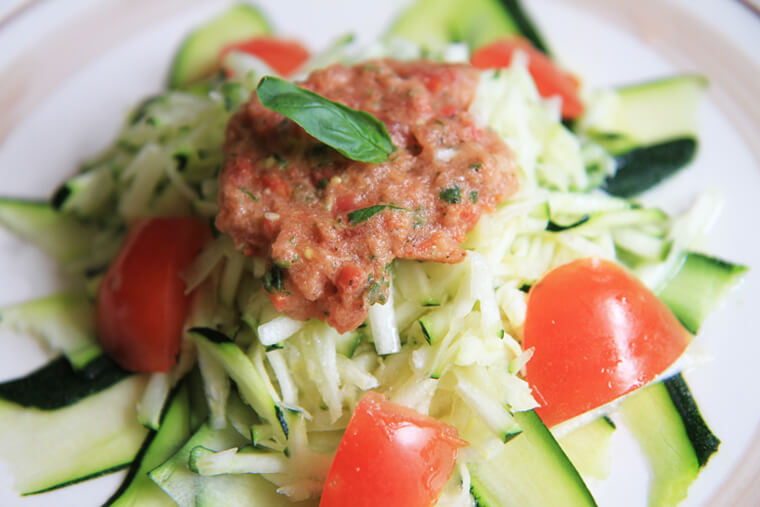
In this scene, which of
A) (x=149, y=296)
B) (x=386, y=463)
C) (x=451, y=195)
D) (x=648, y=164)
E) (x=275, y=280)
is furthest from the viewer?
(x=648, y=164)

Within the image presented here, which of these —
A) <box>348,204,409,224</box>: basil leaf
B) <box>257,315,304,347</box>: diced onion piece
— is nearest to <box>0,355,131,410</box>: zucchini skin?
<box>257,315,304,347</box>: diced onion piece

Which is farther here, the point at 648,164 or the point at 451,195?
the point at 648,164

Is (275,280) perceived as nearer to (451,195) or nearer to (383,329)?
(383,329)

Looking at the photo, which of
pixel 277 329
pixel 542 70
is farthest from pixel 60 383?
pixel 542 70

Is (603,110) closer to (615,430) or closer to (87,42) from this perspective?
(615,430)

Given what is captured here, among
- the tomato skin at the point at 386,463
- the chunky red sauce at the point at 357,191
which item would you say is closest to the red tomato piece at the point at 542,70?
the chunky red sauce at the point at 357,191

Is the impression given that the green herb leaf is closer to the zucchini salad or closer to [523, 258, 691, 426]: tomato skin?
the zucchini salad

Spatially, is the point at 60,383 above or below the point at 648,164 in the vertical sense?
above
